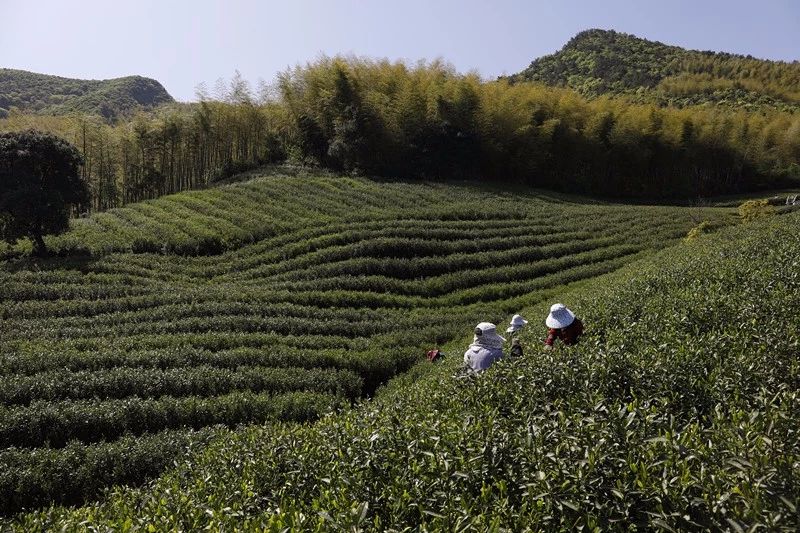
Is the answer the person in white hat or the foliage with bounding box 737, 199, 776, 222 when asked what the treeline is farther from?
the person in white hat

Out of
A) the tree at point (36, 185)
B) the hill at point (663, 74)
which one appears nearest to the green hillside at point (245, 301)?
the tree at point (36, 185)

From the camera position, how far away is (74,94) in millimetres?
121500

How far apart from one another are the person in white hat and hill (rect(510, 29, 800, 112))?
92.6 meters

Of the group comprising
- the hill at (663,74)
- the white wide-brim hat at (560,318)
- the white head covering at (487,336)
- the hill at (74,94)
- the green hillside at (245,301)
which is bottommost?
the green hillside at (245,301)

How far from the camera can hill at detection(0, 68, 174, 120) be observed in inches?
4190

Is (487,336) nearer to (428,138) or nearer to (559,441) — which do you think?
(559,441)

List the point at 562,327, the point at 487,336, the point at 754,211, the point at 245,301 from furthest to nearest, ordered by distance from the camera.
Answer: the point at 754,211 → the point at 245,301 → the point at 562,327 → the point at 487,336

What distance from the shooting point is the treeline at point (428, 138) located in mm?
47812

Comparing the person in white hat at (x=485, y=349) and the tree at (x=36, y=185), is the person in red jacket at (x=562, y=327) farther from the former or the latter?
the tree at (x=36, y=185)

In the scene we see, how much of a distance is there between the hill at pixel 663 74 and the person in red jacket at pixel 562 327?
91.6 metres

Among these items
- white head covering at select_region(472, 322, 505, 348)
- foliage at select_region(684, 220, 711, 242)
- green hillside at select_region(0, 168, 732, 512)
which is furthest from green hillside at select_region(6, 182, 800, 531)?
foliage at select_region(684, 220, 711, 242)

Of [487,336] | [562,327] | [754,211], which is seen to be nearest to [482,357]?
[487,336]

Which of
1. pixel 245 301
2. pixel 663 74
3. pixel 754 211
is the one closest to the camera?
pixel 245 301

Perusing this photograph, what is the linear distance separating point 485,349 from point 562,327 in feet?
4.67
